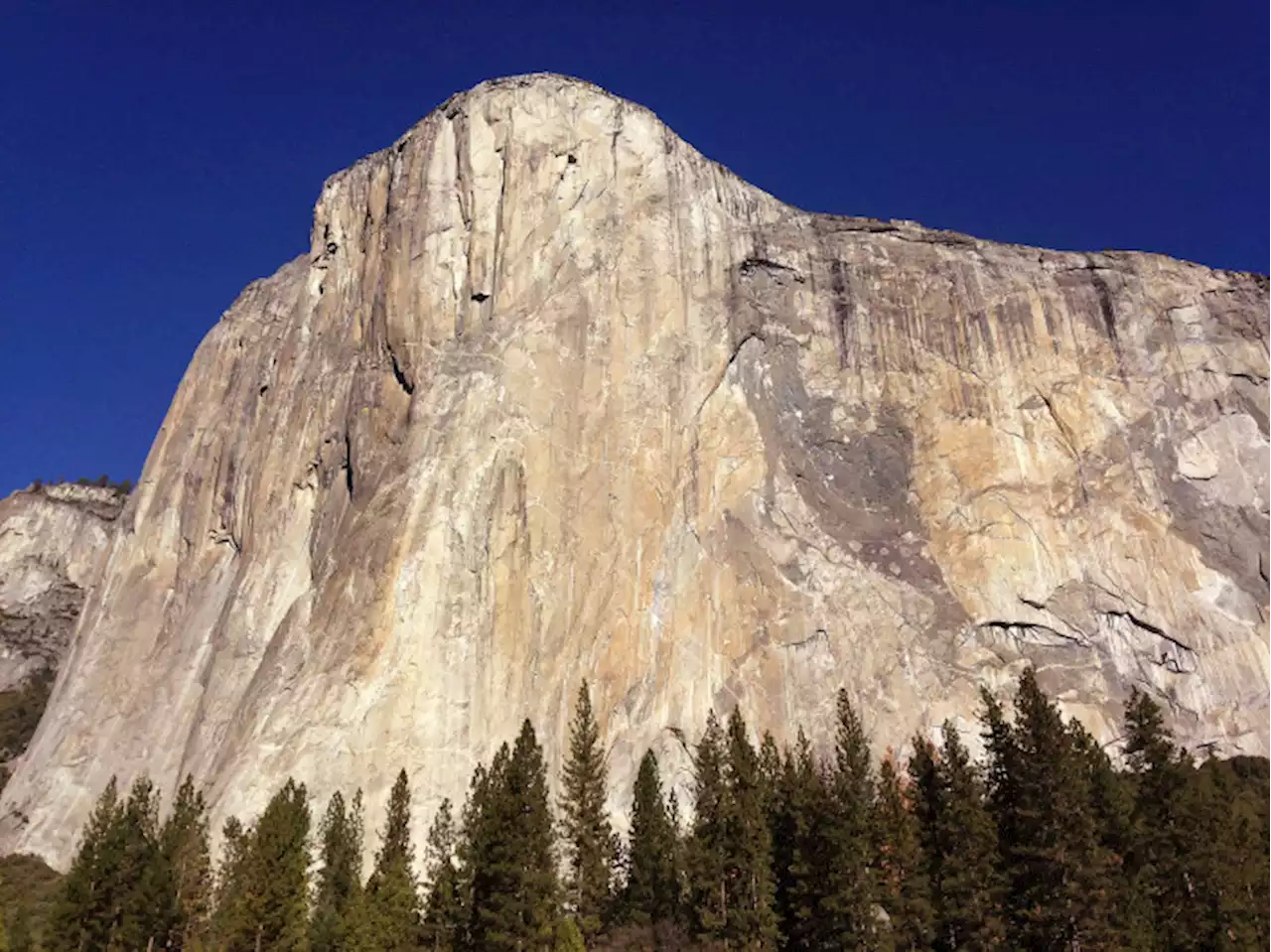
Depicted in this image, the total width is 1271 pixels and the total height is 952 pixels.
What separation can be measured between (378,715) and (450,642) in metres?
4.27

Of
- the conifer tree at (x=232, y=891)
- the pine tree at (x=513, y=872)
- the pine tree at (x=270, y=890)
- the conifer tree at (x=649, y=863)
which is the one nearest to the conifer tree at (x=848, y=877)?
the conifer tree at (x=649, y=863)

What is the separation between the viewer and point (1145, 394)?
6388 centimetres

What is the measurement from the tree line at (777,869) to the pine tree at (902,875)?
0.21 ft

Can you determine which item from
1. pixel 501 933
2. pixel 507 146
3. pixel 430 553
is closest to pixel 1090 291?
pixel 507 146

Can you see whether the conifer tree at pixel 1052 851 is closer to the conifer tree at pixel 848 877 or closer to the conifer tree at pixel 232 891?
the conifer tree at pixel 848 877

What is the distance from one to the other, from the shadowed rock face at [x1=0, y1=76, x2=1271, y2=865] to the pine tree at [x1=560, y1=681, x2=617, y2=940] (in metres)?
9.01

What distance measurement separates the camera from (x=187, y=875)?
4016 centimetres

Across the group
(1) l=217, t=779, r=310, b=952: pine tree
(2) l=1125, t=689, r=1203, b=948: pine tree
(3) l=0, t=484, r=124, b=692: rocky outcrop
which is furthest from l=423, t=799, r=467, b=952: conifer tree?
(3) l=0, t=484, r=124, b=692: rocky outcrop

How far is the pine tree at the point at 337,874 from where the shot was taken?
3522 cm

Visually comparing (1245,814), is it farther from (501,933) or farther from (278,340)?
(278,340)

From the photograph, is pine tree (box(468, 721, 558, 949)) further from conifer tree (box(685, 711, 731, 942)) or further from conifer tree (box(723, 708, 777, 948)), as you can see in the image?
conifer tree (box(723, 708, 777, 948))

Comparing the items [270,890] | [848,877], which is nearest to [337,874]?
[270,890]

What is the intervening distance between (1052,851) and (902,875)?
490 cm

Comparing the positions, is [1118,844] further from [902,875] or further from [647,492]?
[647,492]
